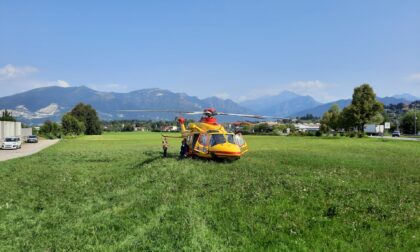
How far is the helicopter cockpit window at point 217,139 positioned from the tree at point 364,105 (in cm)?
5877

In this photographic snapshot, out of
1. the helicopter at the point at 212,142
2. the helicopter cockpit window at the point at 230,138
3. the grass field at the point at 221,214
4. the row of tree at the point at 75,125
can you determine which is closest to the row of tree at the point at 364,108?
the helicopter at the point at 212,142

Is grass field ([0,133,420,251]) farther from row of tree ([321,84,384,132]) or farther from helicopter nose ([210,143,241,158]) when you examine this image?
row of tree ([321,84,384,132])

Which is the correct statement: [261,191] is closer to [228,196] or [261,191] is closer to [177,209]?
[228,196]

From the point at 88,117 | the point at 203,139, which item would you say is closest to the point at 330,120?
the point at 203,139

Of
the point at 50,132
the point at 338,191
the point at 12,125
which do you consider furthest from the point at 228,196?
the point at 50,132

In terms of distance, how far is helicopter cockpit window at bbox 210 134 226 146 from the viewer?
2325cm

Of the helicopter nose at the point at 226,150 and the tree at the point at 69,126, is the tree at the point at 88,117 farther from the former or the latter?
the helicopter nose at the point at 226,150

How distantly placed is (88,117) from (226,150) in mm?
145496

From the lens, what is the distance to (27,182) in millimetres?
18875

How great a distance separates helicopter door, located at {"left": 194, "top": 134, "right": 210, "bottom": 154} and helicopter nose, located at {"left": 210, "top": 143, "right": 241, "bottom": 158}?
3.02ft

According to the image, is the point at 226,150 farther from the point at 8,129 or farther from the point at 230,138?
the point at 8,129

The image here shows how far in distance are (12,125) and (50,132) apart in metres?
47.4

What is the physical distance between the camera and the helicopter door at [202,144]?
2391 centimetres

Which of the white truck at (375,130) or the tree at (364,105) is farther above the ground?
the tree at (364,105)
